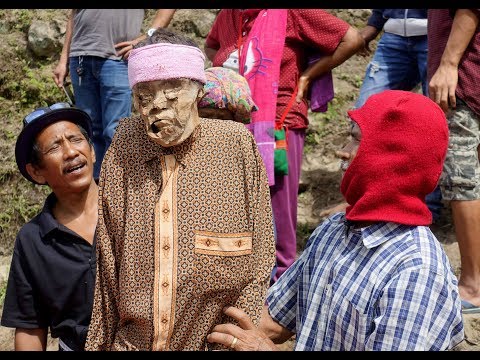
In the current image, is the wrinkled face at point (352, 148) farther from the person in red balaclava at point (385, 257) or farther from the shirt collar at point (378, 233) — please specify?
the shirt collar at point (378, 233)

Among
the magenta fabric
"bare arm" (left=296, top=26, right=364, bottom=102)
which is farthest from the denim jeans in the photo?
the magenta fabric

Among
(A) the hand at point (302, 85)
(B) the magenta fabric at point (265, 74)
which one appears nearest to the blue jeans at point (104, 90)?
(B) the magenta fabric at point (265, 74)

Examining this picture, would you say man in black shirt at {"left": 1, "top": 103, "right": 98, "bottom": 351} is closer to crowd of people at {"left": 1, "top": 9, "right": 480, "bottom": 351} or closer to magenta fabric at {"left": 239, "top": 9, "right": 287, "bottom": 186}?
crowd of people at {"left": 1, "top": 9, "right": 480, "bottom": 351}

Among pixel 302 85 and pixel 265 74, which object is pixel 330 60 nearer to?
pixel 302 85

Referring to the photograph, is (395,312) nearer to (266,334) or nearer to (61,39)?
(266,334)

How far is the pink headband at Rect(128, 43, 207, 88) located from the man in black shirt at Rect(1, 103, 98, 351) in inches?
23.7

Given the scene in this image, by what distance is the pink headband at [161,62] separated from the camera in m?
2.10

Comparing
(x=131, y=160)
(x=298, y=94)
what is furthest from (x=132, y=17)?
(x=131, y=160)

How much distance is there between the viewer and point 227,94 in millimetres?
2781

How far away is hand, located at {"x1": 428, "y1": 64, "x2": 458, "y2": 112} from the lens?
3275 mm

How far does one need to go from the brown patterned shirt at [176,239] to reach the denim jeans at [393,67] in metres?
2.24

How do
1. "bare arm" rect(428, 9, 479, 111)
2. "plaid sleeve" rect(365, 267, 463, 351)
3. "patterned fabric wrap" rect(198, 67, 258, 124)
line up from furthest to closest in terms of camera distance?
"bare arm" rect(428, 9, 479, 111), "patterned fabric wrap" rect(198, 67, 258, 124), "plaid sleeve" rect(365, 267, 463, 351)

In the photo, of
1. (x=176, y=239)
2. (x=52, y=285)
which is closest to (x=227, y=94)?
(x=176, y=239)

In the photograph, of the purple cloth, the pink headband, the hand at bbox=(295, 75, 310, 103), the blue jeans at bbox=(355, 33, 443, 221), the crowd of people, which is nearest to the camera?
the crowd of people
